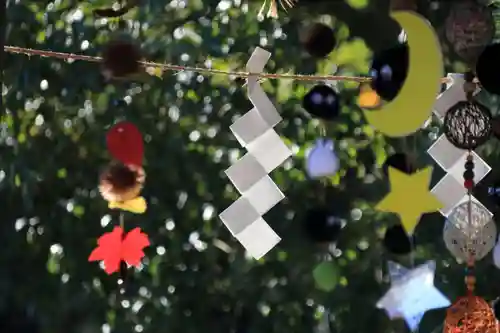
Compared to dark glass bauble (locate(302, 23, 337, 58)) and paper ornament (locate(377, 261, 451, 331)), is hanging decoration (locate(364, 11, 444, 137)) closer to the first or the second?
dark glass bauble (locate(302, 23, 337, 58))

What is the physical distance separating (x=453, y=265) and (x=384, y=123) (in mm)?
579

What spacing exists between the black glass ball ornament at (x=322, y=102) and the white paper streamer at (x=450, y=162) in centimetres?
15

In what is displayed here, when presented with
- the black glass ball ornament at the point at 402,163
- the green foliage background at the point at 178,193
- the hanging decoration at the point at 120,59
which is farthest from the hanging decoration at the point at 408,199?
the green foliage background at the point at 178,193

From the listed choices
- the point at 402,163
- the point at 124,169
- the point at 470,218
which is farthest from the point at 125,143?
the point at 470,218

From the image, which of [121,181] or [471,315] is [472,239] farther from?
[121,181]

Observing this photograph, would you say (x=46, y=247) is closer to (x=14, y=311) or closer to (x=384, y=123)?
(x=14, y=311)

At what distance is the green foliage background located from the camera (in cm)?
113

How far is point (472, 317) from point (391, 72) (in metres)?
0.31

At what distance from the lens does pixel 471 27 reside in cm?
71

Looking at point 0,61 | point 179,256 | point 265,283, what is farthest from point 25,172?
point 0,61

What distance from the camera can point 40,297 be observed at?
1.13 m

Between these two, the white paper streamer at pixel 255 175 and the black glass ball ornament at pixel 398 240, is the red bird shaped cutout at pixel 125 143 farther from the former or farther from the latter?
the black glass ball ornament at pixel 398 240

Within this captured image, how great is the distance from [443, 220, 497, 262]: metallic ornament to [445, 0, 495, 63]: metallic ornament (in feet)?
0.64

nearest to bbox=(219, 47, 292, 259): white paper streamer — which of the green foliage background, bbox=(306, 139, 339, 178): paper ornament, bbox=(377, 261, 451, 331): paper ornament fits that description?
bbox=(306, 139, 339, 178): paper ornament
